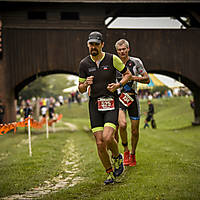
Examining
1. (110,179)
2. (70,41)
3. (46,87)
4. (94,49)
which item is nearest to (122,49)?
(94,49)

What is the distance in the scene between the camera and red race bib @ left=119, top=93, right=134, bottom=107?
25.7 ft

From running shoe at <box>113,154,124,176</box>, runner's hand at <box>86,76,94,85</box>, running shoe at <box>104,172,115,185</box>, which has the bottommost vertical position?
running shoe at <box>104,172,115,185</box>

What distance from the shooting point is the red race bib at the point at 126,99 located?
25.7ft

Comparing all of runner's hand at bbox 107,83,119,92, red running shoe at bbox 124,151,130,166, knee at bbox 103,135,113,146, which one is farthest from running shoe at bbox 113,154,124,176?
red running shoe at bbox 124,151,130,166

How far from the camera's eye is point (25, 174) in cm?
816

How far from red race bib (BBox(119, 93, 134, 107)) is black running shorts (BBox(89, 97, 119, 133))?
1.53 metres

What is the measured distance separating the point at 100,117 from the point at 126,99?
1.71 meters

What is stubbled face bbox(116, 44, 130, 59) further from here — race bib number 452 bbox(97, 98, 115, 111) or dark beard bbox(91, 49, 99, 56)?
race bib number 452 bbox(97, 98, 115, 111)

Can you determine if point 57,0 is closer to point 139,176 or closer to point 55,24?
point 55,24

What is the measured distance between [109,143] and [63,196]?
120 centimetres

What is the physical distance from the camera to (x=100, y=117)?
246 inches

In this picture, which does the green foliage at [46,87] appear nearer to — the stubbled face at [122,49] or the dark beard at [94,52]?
the stubbled face at [122,49]

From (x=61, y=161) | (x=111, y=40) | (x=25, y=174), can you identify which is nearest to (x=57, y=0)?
(x=111, y=40)

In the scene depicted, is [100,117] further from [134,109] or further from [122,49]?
[122,49]
